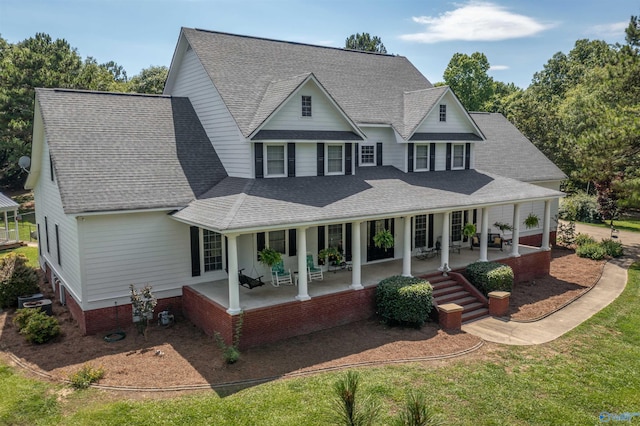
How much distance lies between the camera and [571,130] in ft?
157

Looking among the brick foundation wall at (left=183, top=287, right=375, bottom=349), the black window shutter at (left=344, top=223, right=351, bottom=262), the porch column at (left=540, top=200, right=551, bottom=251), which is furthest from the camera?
the porch column at (left=540, top=200, right=551, bottom=251)

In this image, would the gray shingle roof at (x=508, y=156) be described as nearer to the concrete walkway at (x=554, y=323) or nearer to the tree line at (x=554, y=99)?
the tree line at (x=554, y=99)

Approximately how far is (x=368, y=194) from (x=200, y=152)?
7.00 m

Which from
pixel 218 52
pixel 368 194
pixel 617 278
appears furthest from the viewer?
pixel 617 278

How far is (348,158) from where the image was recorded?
64.6 feet

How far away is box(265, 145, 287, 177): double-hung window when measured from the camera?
17766mm

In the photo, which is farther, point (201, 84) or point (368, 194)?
point (201, 84)

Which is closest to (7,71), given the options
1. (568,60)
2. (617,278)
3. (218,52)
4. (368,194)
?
(218,52)

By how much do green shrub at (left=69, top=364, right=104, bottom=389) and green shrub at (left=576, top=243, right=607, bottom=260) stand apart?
25.1 metres

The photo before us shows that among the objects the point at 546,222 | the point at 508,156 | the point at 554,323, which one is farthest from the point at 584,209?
the point at 554,323

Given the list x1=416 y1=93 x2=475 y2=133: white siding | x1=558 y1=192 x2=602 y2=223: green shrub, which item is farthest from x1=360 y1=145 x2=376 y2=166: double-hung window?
x1=558 y1=192 x2=602 y2=223: green shrub

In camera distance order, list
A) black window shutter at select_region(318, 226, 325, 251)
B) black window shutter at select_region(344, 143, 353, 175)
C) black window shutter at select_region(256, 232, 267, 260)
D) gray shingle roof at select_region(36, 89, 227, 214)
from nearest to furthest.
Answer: gray shingle roof at select_region(36, 89, 227, 214), black window shutter at select_region(256, 232, 267, 260), black window shutter at select_region(318, 226, 325, 251), black window shutter at select_region(344, 143, 353, 175)

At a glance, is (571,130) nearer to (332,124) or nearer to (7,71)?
(332,124)

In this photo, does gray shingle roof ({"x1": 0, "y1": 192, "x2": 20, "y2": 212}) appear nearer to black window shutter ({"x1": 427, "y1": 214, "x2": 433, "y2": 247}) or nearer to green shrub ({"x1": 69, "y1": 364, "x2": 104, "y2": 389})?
green shrub ({"x1": 69, "y1": 364, "x2": 104, "y2": 389})
